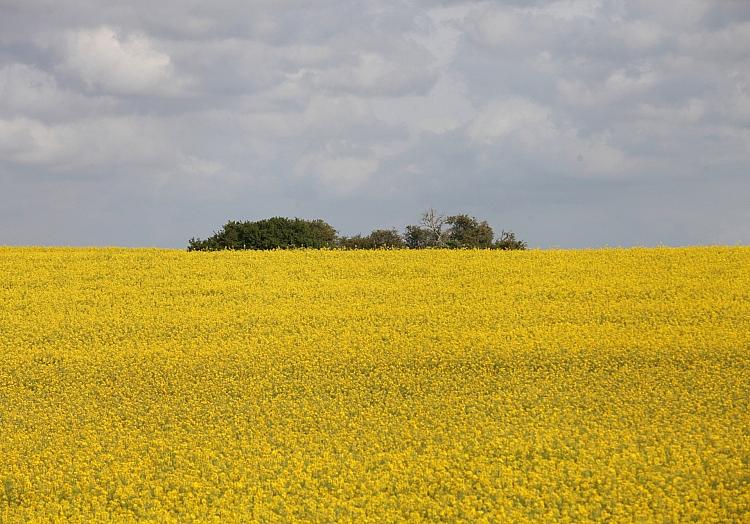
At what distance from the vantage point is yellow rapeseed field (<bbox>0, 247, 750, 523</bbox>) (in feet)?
43.3

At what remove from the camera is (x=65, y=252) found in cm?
3597

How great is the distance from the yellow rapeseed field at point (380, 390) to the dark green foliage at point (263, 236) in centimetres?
1288

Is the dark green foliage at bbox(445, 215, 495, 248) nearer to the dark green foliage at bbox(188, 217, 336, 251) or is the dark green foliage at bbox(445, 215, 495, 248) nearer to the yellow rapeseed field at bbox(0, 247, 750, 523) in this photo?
the dark green foliage at bbox(188, 217, 336, 251)

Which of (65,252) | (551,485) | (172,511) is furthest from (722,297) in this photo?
(65,252)

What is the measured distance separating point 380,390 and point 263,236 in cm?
2736

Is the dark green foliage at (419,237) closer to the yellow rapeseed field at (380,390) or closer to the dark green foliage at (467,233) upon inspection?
the dark green foliage at (467,233)

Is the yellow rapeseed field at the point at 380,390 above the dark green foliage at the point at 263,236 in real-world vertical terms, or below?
below

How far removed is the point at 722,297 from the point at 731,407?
9.38 meters

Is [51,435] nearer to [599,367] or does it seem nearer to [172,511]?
[172,511]

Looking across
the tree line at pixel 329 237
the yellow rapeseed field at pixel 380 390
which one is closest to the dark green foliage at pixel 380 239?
the tree line at pixel 329 237

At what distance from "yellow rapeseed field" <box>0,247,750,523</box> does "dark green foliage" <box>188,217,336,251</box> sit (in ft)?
42.2

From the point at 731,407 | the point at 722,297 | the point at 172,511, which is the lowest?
the point at 172,511

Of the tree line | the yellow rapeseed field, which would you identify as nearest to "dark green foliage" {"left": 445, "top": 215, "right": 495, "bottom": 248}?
the tree line

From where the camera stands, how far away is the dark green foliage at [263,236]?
44469mm
